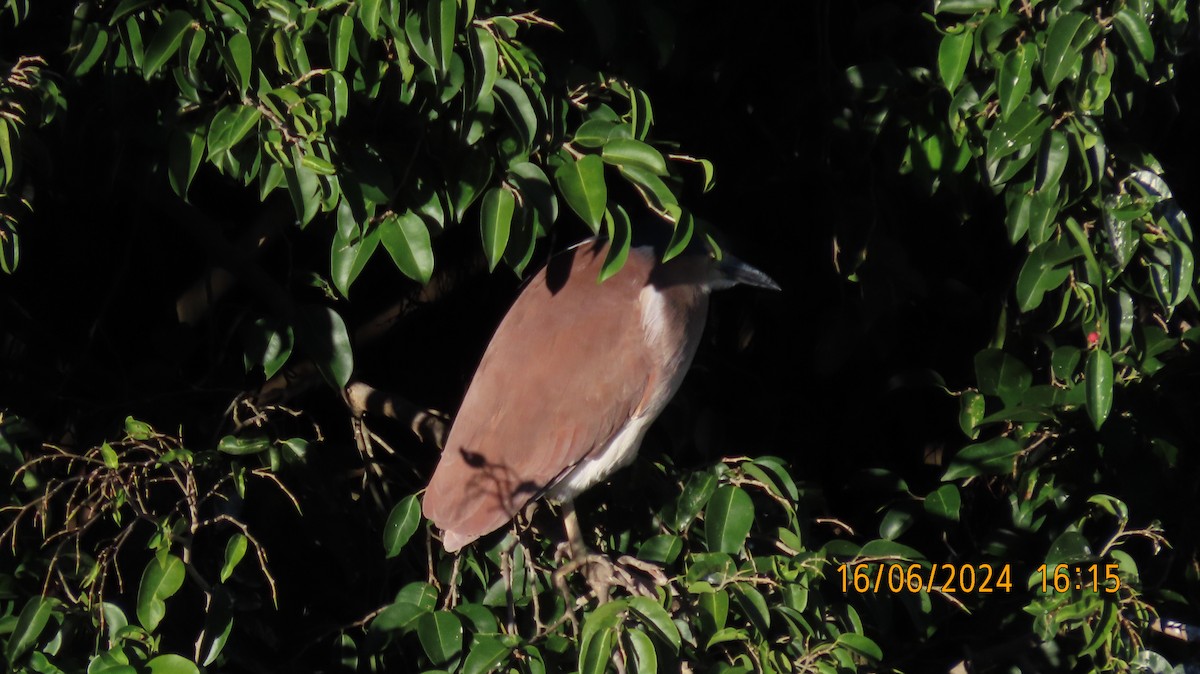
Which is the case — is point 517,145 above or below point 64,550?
above

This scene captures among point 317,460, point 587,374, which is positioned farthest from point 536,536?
point 317,460

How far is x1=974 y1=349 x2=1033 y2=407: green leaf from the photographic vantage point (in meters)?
2.13

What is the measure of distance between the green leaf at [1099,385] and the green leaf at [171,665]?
1414 millimetres

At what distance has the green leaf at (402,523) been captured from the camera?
1.86 meters

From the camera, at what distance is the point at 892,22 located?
2.19 meters

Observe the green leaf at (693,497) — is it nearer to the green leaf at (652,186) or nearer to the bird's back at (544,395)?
the bird's back at (544,395)

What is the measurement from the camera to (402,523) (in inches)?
73.6

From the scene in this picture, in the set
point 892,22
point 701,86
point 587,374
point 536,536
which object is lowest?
point 536,536

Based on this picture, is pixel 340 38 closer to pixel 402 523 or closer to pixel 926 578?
pixel 402 523

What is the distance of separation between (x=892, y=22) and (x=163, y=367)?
64.2 inches

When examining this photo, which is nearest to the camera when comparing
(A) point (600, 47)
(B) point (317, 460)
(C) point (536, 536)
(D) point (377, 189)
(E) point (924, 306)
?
(D) point (377, 189)

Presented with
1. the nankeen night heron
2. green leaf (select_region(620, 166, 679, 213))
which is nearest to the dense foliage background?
green leaf (select_region(620, 166, 679, 213))

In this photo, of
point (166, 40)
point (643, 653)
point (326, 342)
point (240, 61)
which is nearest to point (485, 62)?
point (240, 61)

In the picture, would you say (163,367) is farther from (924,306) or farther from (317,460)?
(924,306)
